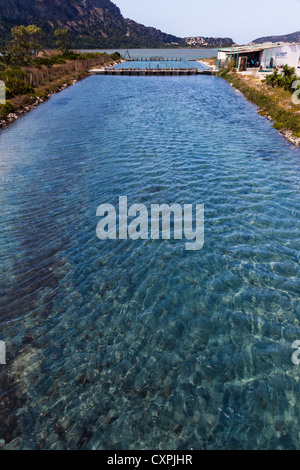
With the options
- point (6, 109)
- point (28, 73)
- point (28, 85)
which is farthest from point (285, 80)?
point (28, 73)

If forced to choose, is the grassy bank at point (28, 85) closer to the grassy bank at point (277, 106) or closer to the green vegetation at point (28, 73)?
the green vegetation at point (28, 73)

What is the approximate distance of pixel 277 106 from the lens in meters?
41.3

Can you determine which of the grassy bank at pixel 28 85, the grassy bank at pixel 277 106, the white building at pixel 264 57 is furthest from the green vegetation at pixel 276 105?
the grassy bank at pixel 28 85

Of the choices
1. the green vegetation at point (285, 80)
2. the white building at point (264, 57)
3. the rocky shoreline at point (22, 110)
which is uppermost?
the white building at point (264, 57)

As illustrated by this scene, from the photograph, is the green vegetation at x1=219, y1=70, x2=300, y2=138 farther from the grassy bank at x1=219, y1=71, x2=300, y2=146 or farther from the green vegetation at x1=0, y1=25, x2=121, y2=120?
the green vegetation at x1=0, y1=25, x2=121, y2=120

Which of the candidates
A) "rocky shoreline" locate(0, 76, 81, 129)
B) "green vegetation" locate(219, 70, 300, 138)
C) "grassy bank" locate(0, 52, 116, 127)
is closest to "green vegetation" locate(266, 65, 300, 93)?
"green vegetation" locate(219, 70, 300, 138)

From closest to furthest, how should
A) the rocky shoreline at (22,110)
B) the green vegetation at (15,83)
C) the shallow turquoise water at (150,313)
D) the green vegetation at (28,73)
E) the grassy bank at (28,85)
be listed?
the shallow turquoise water at (150,313) < the rocky shoreline at (22,110) < the grassy bank at (28,85) < the green vegetation at (15,83) < the green vegetation at (28,73)

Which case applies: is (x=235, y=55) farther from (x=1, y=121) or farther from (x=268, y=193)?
(x=268, y=193)

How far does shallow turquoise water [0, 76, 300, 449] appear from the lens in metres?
8.08

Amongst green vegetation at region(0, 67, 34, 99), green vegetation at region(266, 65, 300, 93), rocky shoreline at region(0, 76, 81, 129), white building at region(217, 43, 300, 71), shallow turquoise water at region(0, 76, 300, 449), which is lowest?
shallow turquoise water at region(0, 76, 300, 449)

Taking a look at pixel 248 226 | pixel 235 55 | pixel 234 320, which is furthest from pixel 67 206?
pixel 235 55

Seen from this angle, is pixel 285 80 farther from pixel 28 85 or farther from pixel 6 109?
pixel 28 85

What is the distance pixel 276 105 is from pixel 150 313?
4231cm

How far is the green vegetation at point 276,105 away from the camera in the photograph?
3406 cm
